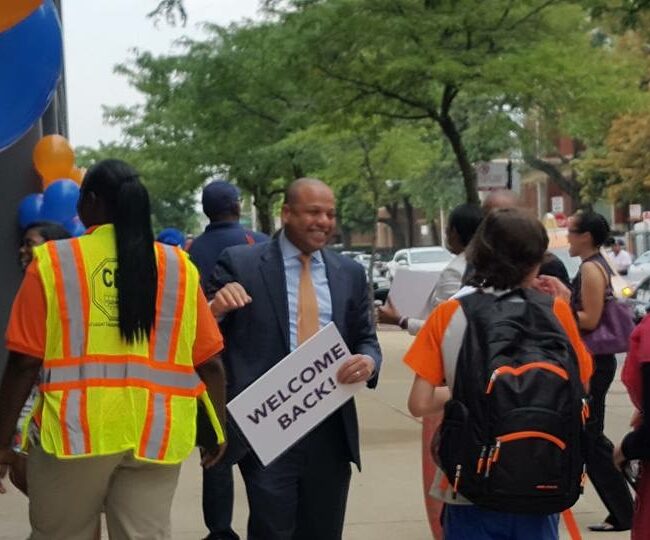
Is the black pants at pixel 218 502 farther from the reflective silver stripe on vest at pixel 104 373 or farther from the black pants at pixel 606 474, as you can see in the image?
the reflective silver stripe on vest at pixel 104 373

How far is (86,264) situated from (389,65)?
43.3ft

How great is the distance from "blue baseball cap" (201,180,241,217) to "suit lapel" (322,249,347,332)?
2121 mm

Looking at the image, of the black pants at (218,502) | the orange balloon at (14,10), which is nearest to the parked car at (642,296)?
the black pants at (218,502)

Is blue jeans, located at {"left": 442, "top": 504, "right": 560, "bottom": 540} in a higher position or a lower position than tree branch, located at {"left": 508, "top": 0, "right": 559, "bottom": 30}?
lower

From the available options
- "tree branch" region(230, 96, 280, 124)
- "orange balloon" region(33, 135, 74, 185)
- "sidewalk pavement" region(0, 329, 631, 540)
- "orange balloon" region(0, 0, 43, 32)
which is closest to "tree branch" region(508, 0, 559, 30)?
"sidewalk pavement" region(0, 329, 631, 540)

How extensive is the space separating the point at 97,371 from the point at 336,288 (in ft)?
4.84

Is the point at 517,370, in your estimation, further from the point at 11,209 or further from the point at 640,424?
the point at 11,209

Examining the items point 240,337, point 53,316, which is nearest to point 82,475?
point 53,316

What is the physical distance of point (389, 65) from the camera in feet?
56.0

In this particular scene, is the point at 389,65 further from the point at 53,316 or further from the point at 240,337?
the point at 53,316

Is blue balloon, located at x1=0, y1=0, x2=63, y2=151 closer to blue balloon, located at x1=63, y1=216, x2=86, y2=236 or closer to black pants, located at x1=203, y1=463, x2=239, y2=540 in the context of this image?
black pants, located at x1=203, y1=463, x2=239, y2=540

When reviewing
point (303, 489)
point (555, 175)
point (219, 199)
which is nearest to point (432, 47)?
point (219, 199)

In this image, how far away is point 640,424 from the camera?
162 inches

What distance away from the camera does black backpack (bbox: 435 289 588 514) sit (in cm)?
388
